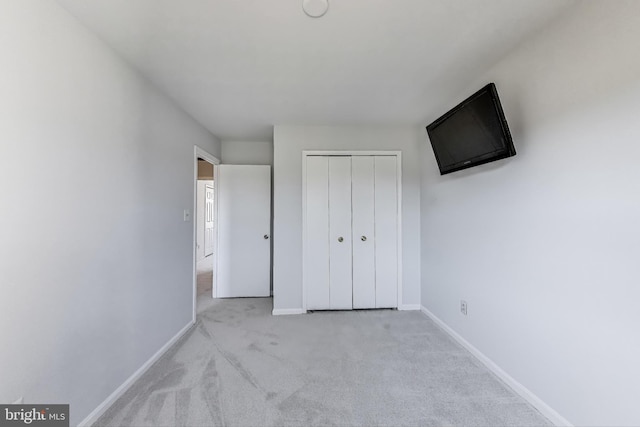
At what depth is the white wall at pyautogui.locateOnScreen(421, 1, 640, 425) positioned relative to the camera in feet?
3.79

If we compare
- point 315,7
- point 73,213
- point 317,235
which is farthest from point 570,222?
point 73,213

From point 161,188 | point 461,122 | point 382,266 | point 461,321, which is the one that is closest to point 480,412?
point 461,321

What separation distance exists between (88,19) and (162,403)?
2.32 metres

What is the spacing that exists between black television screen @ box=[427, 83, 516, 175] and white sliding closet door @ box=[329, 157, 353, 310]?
3.71 ft

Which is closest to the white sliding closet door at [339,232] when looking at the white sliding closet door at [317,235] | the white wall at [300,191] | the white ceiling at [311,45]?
the white sliding closet door at [317,235]

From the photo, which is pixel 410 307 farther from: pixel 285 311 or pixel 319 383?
pixel 319 383

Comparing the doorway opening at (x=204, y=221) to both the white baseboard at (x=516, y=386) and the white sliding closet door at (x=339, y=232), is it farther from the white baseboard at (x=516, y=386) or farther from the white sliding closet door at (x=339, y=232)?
the white baseboard at (x=516, y=386)

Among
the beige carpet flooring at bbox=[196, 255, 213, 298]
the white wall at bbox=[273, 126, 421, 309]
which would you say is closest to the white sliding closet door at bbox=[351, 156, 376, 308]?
the white wall at bbox=[273, 126, 421, 309]

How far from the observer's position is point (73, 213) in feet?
4.52

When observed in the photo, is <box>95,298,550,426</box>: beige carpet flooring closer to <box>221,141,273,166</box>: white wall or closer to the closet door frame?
the closet door frame

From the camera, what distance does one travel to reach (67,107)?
1.35 meters

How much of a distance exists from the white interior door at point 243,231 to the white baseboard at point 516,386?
8.25ft

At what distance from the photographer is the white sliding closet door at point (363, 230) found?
3189mm

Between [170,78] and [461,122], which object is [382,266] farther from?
[170,78]
